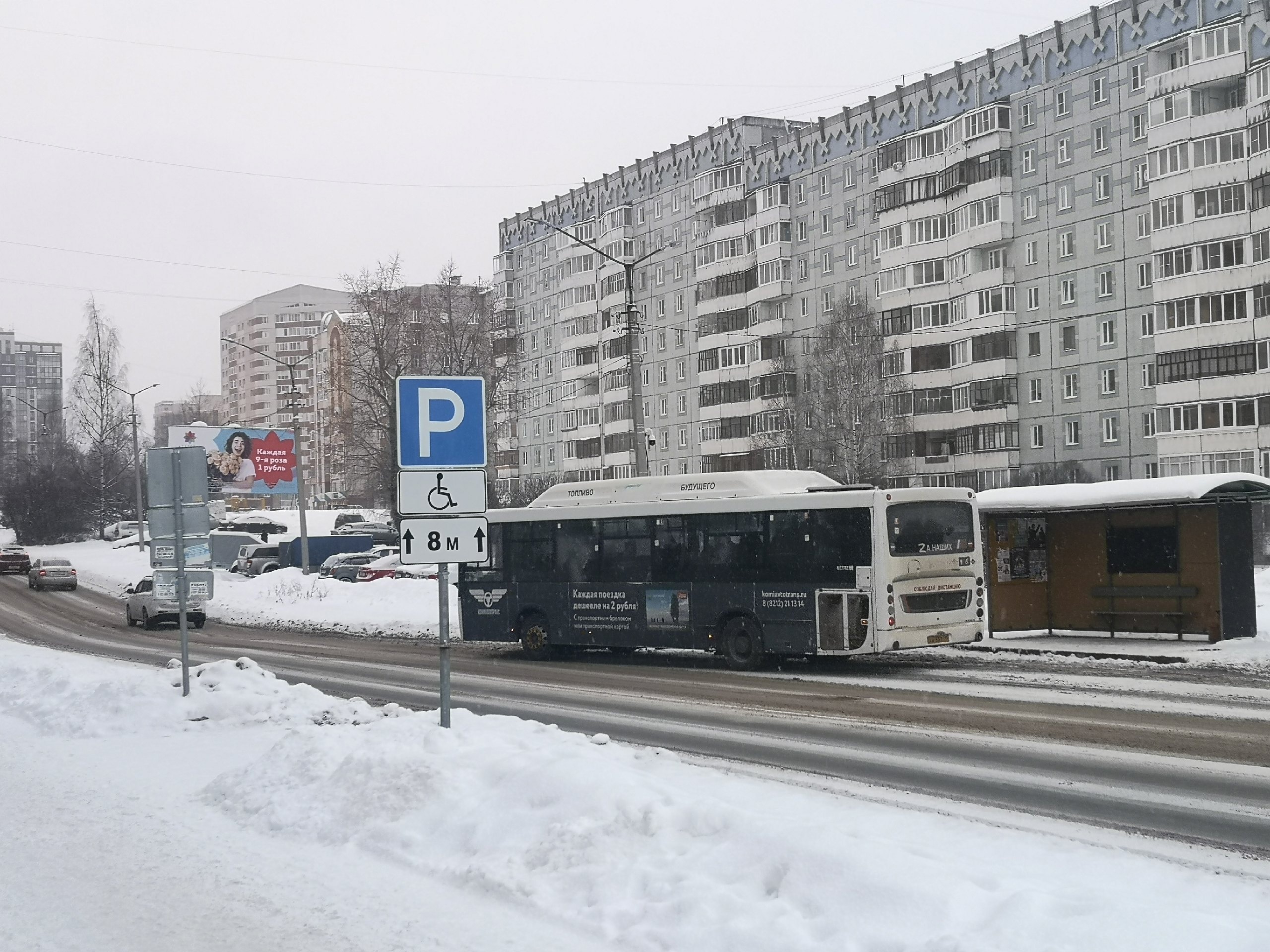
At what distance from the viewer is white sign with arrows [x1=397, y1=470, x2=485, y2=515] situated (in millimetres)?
10336

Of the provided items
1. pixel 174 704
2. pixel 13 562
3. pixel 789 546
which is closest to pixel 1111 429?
pixel 789 546

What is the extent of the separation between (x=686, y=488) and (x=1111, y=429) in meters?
46.3

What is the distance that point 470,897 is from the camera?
6.91 metres

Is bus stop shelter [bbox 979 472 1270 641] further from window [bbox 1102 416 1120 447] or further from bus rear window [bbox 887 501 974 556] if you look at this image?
window [bbox 1102 416 1120 447]

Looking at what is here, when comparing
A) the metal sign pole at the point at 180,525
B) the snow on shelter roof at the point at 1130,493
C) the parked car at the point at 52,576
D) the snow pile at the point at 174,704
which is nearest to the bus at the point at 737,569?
the snow on shelter roof at the point at 1130,493

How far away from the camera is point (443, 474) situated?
10500mm

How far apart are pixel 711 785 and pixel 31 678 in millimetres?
12443

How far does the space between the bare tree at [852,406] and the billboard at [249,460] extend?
84.9 ft

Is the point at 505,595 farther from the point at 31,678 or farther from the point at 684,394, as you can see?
the point at 684,394

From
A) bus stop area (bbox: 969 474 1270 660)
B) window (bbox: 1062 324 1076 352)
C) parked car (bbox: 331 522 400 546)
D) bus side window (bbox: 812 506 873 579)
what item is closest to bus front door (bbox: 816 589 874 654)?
bus side window (bbox: 812 506 873 579)

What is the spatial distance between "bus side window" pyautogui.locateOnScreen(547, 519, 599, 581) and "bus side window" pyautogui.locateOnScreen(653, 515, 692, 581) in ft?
4.20

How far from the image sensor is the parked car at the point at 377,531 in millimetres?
79312

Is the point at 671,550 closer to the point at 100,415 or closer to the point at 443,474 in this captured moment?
the point at 443,474

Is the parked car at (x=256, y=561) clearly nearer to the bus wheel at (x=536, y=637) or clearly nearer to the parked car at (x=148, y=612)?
the parked car at (x=148, y=612)
